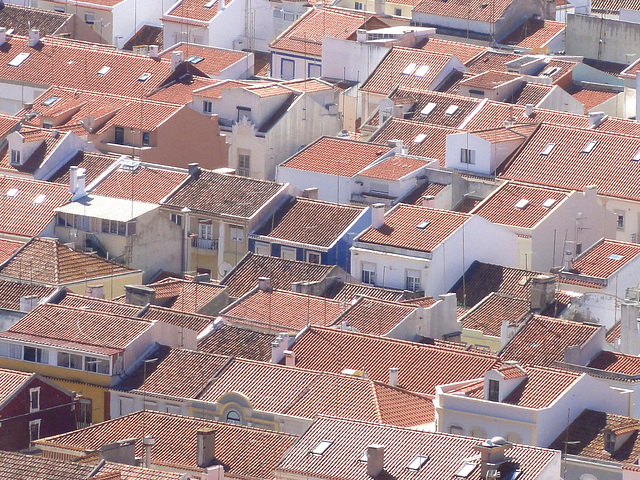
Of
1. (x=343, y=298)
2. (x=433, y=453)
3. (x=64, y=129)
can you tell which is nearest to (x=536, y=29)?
(x=64, y=129)

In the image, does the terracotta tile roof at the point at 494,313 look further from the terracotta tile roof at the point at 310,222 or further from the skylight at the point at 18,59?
the skylight at the point at 18,59

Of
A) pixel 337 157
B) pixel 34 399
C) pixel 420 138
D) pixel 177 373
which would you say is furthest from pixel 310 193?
pixel 34 399

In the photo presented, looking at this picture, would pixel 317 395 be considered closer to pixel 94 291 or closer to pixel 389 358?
pixel 389 358

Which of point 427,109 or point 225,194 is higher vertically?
point 427,109

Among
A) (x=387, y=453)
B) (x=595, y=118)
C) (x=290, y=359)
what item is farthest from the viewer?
(x=595, y=118)

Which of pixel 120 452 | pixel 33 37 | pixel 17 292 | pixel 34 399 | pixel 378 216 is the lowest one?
pixel 33 37

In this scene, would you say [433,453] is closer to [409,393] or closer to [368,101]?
[409,393]
